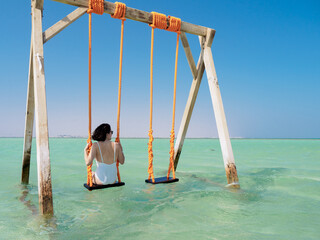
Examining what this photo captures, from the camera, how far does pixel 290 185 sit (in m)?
5.64

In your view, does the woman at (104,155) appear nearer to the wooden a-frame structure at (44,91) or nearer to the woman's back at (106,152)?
the woman's back at (106,152)

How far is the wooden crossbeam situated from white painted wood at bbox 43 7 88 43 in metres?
0.10

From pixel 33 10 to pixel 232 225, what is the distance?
12.0 ft

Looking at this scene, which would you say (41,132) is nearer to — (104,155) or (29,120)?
(104,155)

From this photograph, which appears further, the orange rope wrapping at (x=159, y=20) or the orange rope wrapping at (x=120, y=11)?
the orange rope wrapping at (x=159, y=20)

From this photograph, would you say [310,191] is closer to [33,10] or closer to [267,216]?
[267,216]

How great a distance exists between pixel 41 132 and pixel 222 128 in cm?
289

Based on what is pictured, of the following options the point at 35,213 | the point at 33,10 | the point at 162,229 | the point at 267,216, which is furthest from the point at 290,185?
the point at 33,10

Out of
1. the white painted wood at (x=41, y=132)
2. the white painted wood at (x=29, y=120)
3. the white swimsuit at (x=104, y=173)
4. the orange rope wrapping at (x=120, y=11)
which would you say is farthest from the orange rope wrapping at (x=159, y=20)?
the white swimsuit at (x=104, y=173)

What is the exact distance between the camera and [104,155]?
4.00 meters

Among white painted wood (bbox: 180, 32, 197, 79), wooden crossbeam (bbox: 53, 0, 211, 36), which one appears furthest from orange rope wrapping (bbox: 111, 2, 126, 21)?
white painted wood (bbox: 180, 32, 197, 79)

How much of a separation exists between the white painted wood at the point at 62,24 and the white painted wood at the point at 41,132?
137 millimetres

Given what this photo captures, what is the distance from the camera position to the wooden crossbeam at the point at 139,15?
3.91 metres

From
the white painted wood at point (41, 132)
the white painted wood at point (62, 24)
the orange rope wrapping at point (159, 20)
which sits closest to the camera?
the white painted wood at point (41, 132)
